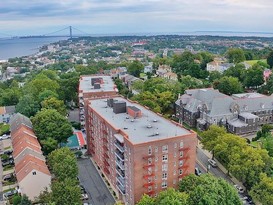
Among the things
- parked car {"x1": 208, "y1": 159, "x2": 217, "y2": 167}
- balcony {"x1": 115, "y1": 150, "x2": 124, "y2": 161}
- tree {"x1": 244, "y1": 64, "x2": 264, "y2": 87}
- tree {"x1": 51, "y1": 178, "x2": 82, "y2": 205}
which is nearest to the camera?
tree {"x1": 51, "y1": 178, "x2": 82, "y2": 205}

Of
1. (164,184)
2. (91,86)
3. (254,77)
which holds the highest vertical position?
(91,86)

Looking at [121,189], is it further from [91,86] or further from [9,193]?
[91,86]

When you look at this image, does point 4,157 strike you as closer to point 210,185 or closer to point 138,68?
point 210,185

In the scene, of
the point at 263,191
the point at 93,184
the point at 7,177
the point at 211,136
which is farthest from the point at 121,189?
the point at 7,177

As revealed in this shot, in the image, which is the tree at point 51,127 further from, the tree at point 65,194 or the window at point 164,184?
the window at point 164,184

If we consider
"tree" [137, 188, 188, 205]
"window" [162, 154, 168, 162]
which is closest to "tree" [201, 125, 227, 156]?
"window" [162, 154, 168, 162]

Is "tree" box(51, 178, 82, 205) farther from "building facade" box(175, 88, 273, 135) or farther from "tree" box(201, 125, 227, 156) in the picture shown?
"building facade" box(175, 88, 273, 135)
